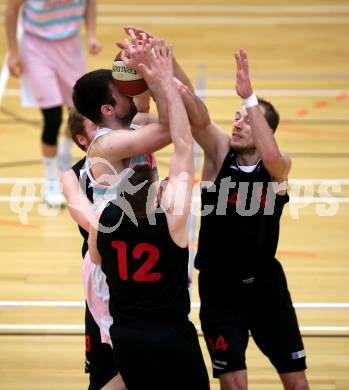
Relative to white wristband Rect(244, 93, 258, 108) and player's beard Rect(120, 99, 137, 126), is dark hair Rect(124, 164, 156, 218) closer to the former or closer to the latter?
player's beard Rect(120, 99, 137, 126)

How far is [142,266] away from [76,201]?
82cm

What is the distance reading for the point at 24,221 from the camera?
8.39m

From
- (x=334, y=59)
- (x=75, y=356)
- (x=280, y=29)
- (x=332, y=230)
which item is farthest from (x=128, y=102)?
(x=280, y=29)

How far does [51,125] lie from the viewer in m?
8.53

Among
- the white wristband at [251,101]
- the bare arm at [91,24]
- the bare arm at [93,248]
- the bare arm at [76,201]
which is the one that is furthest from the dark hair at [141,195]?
the bare arm at [91,24]

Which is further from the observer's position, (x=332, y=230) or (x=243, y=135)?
(x=332, y=230)

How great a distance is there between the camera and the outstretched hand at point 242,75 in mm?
4602

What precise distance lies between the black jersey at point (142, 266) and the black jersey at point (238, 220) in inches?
28.5

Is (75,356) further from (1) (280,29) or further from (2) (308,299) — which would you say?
(1) (280,29)

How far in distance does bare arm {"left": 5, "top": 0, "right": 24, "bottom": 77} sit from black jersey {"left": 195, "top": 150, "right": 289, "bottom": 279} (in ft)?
12.5

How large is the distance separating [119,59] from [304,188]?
4699mm

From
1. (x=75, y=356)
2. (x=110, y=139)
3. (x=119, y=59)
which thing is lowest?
(x=75, y=356)

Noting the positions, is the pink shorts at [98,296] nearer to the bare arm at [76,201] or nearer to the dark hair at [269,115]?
the bare arm at [76,201]

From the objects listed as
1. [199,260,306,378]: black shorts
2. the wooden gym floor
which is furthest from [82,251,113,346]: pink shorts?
the wooden gym floor
